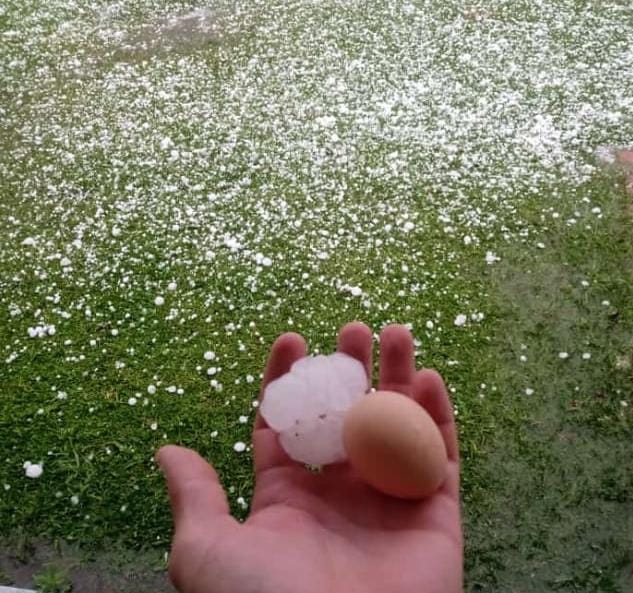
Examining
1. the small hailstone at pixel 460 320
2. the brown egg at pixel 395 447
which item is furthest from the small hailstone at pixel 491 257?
the brown egg at pixel 395 447

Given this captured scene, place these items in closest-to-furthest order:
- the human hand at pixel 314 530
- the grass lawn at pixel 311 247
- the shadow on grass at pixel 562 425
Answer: the human hand at pixel 314 530, the shadow on grass at pixel 562 425, the grass lawn at pixel 311 247

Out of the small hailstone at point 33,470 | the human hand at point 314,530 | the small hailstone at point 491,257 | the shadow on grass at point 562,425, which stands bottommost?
the small hailstone at point 33,470

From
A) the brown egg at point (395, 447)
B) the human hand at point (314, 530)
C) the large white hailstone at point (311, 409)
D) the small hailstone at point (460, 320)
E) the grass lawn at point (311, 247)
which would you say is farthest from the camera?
the small hailstone at point (460, 320)

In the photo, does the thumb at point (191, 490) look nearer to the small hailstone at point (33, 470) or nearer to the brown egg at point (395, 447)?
the brown egg at point (395, 447)

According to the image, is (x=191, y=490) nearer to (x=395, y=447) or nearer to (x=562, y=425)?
(x=395, y=447)

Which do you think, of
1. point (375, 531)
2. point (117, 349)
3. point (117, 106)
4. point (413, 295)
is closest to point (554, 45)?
point (413, 295)

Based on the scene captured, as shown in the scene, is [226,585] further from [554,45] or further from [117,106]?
[554,45]

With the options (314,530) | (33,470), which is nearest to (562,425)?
(314,530)
